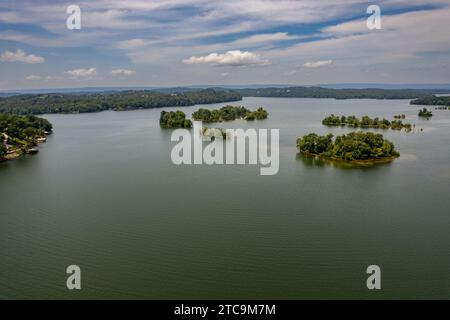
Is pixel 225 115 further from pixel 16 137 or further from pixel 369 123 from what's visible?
pixel 16 137

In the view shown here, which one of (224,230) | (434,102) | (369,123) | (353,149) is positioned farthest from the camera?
(434,102)

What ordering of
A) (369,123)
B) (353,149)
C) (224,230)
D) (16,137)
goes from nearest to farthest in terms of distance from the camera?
(224,230) < (353,149) < (16,137) < (369,123)

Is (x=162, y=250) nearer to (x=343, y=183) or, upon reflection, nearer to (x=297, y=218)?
(x=297, y=218)

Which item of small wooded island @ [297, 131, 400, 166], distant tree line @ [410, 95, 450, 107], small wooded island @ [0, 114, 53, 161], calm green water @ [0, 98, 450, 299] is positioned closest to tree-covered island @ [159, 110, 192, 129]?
small wooded island @ [0, 114, 53, 161]

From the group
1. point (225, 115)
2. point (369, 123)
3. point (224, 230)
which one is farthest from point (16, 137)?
point (369, 123)

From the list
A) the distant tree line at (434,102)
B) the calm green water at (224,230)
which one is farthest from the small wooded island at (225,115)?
the distant tree line at (434,102)

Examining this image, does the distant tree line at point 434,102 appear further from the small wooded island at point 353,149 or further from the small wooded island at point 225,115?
the small wooded island at point 353,149

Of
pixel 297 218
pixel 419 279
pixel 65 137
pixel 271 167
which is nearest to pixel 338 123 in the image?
pixel 271 167

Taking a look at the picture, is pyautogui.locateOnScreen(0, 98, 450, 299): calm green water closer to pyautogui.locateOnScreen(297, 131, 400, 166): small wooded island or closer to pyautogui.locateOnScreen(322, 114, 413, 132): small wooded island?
pyautogui.locateOnScreen(297, 131, 400, 166): small wooded island
